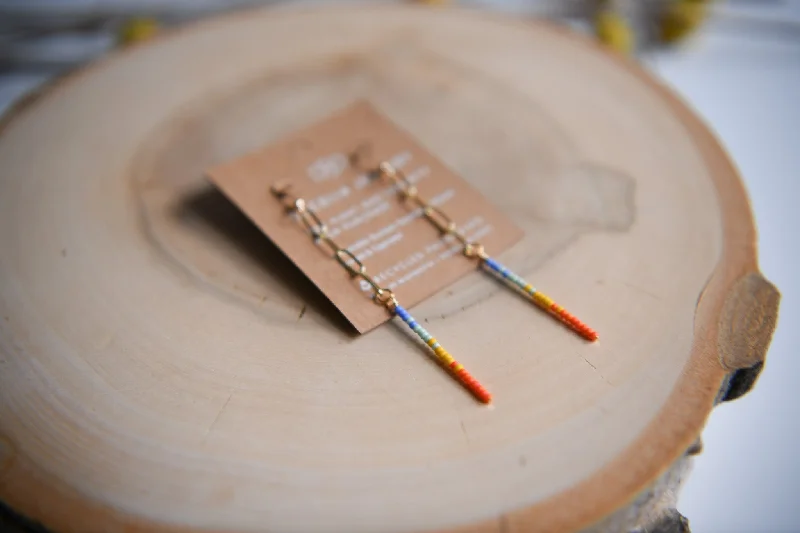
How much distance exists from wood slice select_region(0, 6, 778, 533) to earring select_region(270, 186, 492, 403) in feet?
0.05

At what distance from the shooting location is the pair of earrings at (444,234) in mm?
683

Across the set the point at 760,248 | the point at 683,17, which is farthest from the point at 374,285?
the point at 683,17

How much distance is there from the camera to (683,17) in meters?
1.40

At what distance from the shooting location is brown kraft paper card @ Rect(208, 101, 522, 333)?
76 cm

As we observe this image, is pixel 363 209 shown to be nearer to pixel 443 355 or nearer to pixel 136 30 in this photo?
pixel 443 355

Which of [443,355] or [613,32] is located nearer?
[443,355]

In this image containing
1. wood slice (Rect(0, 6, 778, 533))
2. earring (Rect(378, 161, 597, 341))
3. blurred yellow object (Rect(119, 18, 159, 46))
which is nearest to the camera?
wood slice (Rect(0, 6, 778, 533))

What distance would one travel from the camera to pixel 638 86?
100 centimetres

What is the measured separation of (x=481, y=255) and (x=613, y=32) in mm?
790

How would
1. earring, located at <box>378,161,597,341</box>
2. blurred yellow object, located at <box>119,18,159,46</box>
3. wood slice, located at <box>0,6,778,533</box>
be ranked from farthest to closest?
blurred yellow object, located at <box>119,18,159,46</box>
earring, located at <box>378,161,597,341</box>
wood slice, located at <box>0,6,778,533</box>

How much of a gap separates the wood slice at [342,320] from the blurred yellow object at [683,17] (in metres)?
0.47

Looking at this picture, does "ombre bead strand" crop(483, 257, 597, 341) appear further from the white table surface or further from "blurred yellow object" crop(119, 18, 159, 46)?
"blurred yellow object" crop(119, 18, 159, 46)

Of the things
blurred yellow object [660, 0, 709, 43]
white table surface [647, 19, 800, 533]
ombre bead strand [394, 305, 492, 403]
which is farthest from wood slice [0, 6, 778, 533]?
blurred yellow object [660, 0, 709, 43]

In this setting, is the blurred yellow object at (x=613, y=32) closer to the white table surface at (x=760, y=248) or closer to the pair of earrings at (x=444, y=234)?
the white table surface at (x=760, y=248)
